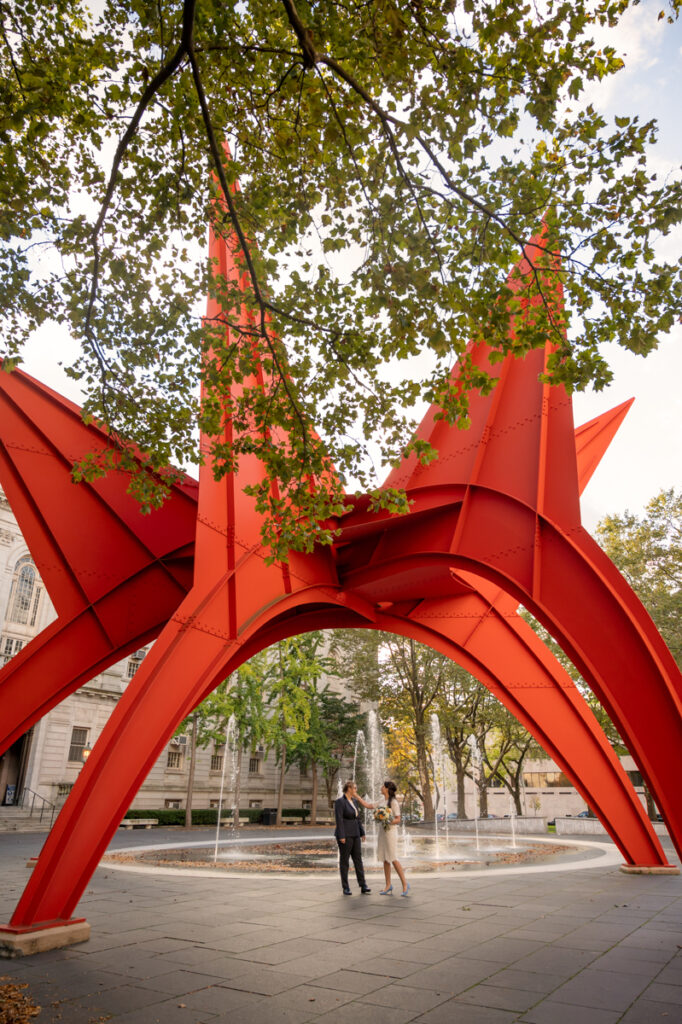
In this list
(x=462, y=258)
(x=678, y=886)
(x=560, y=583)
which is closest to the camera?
(x=462, y=258)

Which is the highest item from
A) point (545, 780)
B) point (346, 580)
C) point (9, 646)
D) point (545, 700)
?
point (9, 646)

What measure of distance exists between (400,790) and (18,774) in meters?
24.8

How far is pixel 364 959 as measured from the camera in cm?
653

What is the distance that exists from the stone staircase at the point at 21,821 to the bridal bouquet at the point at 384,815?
71.9 feet

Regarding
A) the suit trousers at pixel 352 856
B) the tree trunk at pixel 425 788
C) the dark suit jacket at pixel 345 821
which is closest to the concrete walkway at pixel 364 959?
the suit trousers at pixel 352 856

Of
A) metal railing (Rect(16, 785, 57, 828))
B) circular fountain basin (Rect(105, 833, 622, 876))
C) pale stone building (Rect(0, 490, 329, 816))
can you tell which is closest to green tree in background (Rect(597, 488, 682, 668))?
circular fountain basin (Rect(105, 833, 622, 876))

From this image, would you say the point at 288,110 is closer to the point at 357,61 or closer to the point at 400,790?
the point at 357,61

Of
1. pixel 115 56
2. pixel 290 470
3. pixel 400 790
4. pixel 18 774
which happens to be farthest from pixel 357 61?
pixel 400 790

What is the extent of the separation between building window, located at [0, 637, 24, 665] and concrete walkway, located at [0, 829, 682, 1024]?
75.8ft

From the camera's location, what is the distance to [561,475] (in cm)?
1096

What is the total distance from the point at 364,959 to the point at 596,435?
1149 cm

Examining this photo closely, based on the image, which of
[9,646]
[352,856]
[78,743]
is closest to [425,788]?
[78,743]

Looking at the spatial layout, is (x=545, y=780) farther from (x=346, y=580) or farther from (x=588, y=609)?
(x=588, y=609)

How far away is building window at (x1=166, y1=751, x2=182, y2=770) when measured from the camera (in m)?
37.2
